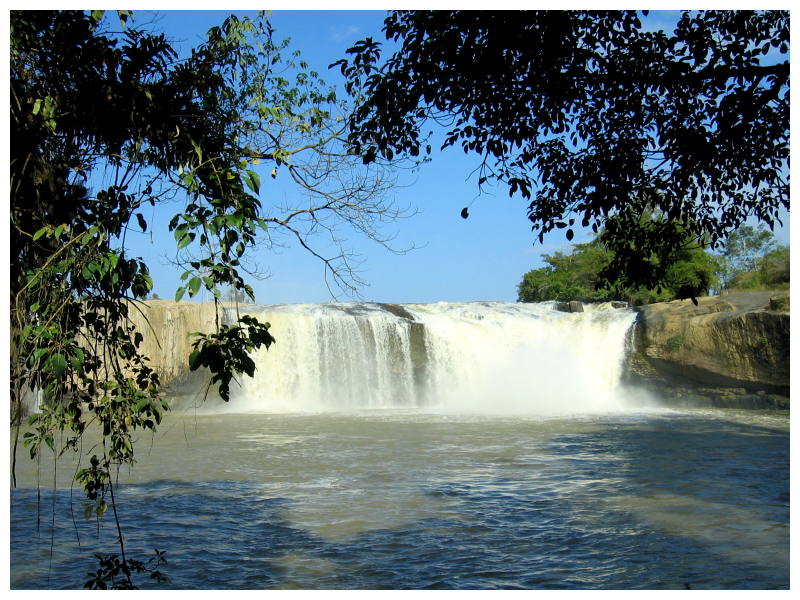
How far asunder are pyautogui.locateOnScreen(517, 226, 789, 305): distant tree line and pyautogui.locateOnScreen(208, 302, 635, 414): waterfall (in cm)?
384

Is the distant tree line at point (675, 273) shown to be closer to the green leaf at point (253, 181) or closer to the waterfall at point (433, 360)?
the waterfall at point (433, 360)

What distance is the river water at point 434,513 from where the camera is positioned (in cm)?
516

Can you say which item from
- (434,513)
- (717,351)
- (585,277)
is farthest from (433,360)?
(585,277)

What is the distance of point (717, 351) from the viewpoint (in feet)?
55.7

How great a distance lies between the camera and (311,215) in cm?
444

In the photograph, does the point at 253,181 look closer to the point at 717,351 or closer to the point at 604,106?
the point at 604,106

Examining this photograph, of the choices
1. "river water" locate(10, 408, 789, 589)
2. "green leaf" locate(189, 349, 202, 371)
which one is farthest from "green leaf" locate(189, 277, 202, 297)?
"river water" locate(10, 408, 789, 589)

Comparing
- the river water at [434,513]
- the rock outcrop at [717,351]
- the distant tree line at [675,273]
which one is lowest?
the river water at [434,513]

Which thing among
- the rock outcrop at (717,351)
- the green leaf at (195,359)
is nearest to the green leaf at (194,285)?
the green leaf at (195,359)

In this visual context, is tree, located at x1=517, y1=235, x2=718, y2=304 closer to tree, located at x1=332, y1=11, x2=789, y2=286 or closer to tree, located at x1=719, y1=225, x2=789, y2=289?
tree, located at x1=719, y1=225, x2=789, y2=289

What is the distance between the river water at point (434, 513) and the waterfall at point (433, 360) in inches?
234

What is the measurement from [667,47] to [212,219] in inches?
150

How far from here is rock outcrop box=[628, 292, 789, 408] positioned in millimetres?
16312

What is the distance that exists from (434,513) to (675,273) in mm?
17478
